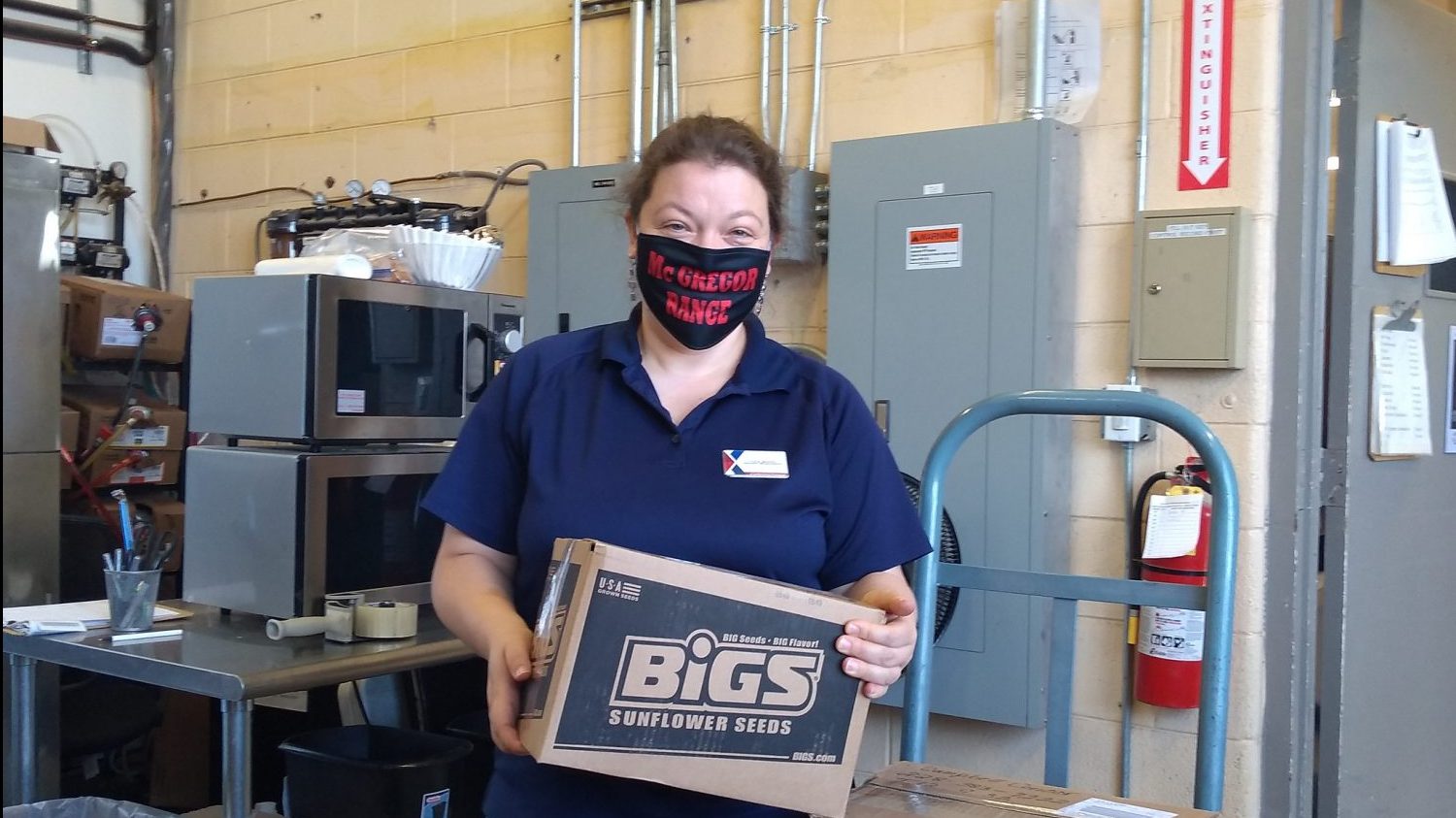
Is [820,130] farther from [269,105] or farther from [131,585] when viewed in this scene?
[269,105]

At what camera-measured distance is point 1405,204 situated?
8.94ft

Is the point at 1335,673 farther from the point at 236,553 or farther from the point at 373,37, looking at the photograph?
the point at 373,37

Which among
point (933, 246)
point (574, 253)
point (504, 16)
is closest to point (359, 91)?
point (504, 16)

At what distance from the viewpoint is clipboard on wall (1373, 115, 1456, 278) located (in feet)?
8.89

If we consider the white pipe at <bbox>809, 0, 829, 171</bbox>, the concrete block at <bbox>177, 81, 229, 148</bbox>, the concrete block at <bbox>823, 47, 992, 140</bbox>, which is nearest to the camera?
the concrete block at <bbox>823, 47, 992, 140</bbox>

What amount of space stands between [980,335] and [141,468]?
8.48ft

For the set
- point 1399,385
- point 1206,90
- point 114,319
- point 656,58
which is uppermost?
point 656,58

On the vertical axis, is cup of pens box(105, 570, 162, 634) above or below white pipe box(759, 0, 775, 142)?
below

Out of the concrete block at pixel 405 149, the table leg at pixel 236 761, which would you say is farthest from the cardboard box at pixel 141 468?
the table leg at pixel 236 761

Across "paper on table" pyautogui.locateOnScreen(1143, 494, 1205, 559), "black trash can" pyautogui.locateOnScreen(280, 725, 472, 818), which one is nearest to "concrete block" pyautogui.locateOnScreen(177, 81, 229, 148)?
"black trash can" pyautogui.locateOnScreen(280, 725, 472, 818)

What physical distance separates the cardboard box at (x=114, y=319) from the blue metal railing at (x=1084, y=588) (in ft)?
9.42

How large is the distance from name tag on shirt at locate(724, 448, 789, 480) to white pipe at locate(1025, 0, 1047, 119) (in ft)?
5.21

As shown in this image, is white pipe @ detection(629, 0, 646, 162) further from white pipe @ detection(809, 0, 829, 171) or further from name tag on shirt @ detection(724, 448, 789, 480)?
name tag on shirt @ detection(724, 448, 789, 480)

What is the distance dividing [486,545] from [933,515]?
55 cm
